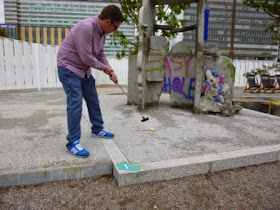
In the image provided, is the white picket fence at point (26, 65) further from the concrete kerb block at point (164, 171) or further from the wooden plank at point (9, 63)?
the concrete kerb block at point (164, 171)

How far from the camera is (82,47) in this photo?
2.53 metres

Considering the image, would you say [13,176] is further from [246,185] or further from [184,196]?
[246,185]

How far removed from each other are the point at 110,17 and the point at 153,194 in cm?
211

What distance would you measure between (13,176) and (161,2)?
5.25 m

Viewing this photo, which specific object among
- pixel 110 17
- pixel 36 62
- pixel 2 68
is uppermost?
pixel 110 17

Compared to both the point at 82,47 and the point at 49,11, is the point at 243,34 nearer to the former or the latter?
the point at 49,11

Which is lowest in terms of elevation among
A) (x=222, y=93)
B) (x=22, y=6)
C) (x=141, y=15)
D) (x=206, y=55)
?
(x=222, y=93)

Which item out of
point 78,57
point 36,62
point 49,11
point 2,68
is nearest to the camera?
point 78,57

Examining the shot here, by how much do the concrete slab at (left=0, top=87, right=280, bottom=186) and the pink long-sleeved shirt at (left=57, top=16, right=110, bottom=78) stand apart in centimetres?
110

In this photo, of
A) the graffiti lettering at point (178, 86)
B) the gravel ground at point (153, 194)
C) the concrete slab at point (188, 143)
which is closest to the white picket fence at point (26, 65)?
the concrete slab at point (188, 143)

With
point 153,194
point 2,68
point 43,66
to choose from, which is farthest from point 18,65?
point 153,194

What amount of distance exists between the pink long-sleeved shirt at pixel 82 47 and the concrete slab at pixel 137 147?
1.10 metres

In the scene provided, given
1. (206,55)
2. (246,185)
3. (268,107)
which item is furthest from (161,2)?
(268,107)

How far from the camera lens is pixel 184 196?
217 cm
